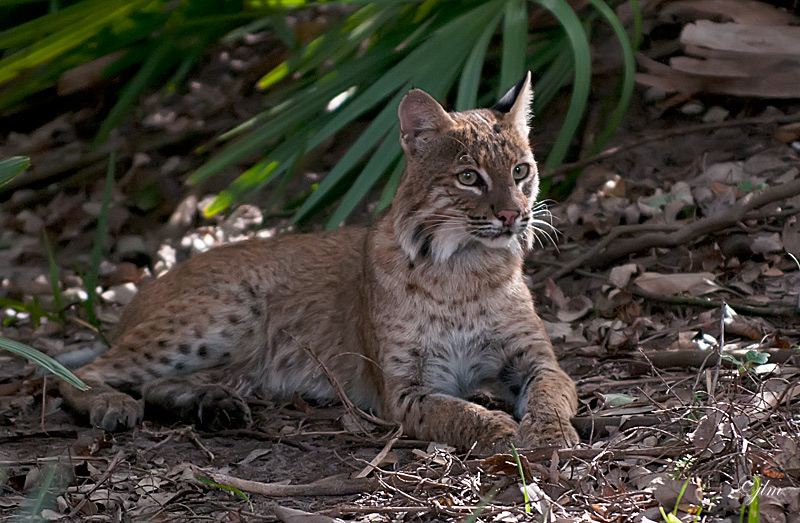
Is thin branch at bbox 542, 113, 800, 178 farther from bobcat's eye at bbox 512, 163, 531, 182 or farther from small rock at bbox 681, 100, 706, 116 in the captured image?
Result: bobcat's eye at bbox 512, 163, 531, 182

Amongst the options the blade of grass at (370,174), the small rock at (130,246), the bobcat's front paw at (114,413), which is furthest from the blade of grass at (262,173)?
the small rock at (130,246)

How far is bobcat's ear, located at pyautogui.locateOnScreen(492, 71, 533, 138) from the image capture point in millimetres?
3900

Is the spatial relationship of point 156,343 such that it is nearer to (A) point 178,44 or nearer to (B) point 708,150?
(A) point 178,44

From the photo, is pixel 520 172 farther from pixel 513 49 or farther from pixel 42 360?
pixel 42 360

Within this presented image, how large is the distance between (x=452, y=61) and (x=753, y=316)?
2.00 m

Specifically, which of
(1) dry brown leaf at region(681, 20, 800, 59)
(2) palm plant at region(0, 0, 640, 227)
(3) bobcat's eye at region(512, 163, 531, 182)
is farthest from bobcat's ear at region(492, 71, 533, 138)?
(1) dry brown leaf at region(681, 20, 800, 59)

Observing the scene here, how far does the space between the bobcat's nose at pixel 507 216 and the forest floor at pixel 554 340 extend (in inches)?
30.1

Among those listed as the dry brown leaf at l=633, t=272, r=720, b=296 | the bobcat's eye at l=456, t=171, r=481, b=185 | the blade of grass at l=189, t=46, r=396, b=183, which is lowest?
the dry brown leaf at l=633, t=272, r=720, b=296

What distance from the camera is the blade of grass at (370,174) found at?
464cm

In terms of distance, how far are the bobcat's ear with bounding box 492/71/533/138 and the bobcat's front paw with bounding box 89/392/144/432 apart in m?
2.02

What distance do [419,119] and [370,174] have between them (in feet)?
2.97

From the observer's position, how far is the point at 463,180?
3635 mm

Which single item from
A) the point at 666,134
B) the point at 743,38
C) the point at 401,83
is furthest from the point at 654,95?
the point at 401,83

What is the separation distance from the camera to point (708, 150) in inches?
223
